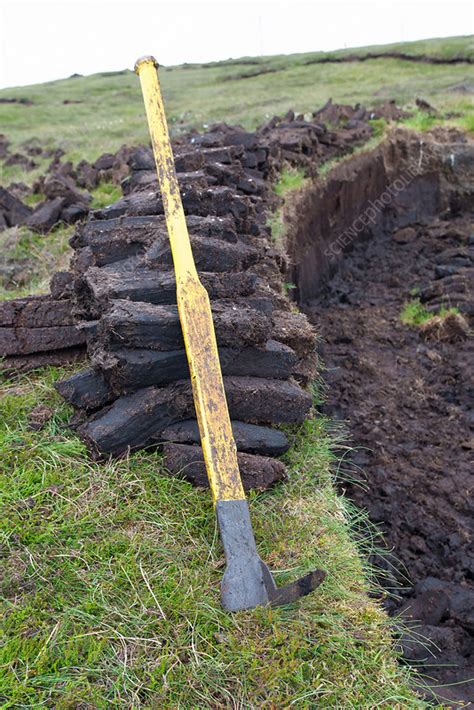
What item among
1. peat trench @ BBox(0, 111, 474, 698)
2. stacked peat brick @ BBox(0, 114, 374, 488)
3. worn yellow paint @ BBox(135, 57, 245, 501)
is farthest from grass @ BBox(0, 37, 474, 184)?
worn yellow paint @ BBox(135, 57, 245, 501)

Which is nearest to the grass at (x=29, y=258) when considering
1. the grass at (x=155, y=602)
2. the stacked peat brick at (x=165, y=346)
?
the stacked peat brick at (x=165, y=346)

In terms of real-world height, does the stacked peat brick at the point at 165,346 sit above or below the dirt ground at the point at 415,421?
above

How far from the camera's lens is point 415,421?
5801mm

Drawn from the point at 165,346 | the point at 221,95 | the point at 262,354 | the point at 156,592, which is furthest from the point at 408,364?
the point at 221,95

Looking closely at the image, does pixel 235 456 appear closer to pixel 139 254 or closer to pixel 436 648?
pixel 436 648

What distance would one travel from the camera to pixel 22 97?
27359 mm

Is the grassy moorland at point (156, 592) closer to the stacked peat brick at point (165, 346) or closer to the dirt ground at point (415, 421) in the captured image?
the stacked peat brick at point (165, 346)

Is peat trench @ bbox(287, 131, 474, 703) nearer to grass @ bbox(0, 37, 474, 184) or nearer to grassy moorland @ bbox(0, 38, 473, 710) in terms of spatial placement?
grassy moorland @ bbox(0, 38, 473, 710)

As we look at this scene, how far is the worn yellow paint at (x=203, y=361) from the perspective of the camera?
306 cm

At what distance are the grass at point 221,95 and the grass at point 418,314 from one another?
6.39 m

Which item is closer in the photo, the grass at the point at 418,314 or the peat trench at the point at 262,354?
the peat trench at the point at 262,354

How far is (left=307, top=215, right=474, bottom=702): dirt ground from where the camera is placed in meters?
3.56

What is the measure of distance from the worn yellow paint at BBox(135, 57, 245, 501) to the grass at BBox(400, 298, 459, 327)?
4.64 meters

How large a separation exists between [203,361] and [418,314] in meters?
5.41
